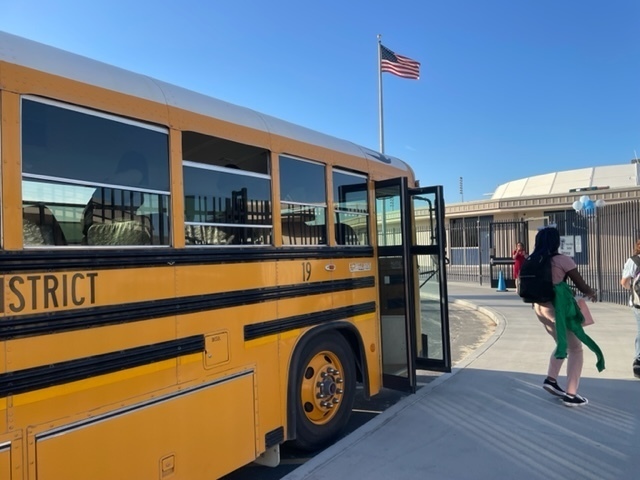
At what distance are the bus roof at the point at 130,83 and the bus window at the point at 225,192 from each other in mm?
214

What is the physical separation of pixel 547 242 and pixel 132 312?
4185mm

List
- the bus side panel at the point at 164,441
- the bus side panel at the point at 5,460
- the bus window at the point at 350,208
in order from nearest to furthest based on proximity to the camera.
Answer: the bus side panel at the point at 5,460, the bus side panel at the point at 164,441, the bus window at the point at 350,208

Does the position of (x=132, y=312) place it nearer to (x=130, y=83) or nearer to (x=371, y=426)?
(x=130, y=83)

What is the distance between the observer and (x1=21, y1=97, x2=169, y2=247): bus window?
239 centimetres

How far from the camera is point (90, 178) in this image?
2.62 m

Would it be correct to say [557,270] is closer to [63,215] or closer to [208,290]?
[208,290]

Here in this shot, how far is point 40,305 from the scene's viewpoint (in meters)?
2.29

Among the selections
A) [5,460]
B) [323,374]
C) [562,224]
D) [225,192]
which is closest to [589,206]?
[562,224]

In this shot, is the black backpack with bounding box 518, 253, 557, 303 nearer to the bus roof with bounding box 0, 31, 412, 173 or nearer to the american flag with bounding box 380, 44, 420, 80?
the bus roof with bounding box 0, 31, 412, 173

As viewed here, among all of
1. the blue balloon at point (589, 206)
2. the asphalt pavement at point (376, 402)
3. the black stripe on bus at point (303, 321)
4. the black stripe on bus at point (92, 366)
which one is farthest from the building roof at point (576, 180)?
the black stripe on bus at point (92, 366)

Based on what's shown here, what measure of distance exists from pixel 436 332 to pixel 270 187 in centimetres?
295

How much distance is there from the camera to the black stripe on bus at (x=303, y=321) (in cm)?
353

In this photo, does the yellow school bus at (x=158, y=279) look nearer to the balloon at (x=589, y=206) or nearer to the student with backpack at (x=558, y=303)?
the student with backpack at (x=558, y=303)

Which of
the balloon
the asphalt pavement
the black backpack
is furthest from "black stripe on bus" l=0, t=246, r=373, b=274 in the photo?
the balloon
